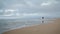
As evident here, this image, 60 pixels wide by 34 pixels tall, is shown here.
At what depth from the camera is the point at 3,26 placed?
107cm

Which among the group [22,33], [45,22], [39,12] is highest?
[39,12]

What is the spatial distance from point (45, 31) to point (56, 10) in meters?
0.28

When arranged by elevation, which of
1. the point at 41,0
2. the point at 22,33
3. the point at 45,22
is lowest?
the point at 22,33

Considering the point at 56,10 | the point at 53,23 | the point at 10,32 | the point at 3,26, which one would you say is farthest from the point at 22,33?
the point at 56,10

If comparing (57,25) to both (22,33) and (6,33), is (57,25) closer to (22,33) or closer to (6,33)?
(22,33)

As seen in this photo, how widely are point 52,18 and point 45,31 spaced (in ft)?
0.58

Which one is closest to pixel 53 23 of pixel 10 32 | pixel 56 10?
pixel 56 10

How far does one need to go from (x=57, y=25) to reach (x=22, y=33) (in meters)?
0.43

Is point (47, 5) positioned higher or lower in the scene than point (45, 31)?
higher

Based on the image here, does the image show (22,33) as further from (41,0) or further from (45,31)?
(41,0)

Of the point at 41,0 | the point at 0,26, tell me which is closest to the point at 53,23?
the point at 41,0

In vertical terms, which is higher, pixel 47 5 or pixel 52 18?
pixel 47 5

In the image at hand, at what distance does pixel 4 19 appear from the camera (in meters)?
1.06

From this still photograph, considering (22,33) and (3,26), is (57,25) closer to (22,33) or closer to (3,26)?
(22,33)
